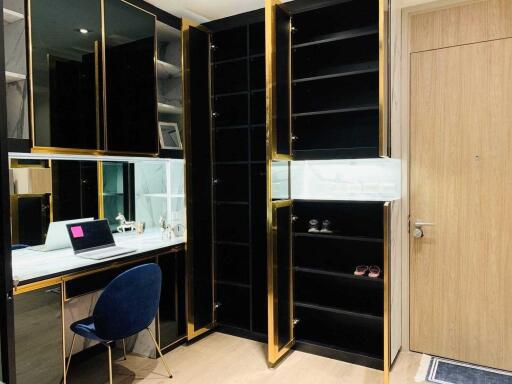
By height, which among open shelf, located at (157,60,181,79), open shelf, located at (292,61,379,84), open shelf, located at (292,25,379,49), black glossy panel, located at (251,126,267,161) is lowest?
black glossy panel, located at (251,126,267,161)

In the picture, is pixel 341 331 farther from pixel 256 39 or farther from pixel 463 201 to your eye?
pixel 256 39

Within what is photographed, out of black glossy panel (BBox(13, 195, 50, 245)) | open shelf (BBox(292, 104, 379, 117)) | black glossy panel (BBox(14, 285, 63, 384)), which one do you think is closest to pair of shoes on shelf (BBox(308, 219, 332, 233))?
open shelf (BBox(292, 104, 379, 117))

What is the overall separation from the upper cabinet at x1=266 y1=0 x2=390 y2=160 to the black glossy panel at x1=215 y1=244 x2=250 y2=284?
107 cm

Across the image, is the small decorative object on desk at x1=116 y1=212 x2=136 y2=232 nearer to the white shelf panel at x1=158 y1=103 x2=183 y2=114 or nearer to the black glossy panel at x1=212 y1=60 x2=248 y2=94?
the white shelf panel at x1=158 y1=103 x2=183 y2=114

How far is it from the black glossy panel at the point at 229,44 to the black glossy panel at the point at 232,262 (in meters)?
1.70

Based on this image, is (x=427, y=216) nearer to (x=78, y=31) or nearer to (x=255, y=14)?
(x=255, y=14)

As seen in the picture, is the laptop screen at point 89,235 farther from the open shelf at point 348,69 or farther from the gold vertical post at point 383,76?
the gold vertical post at point 383,76

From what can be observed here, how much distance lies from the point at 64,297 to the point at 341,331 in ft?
6.81

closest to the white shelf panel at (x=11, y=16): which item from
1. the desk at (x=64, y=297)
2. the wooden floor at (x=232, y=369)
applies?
the desk at (x=64, y=297)

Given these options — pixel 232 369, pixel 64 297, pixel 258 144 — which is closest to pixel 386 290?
pixel 232 369

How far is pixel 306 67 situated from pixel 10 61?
204cm

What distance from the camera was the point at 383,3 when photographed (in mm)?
2398

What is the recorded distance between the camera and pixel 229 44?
337 centimetres

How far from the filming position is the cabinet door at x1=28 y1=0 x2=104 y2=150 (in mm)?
2102
